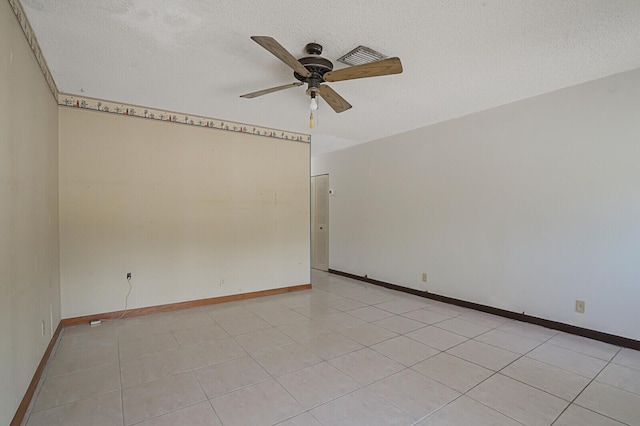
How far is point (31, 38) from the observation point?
2191 millimetres

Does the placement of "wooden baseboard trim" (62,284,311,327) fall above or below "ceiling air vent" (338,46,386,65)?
below

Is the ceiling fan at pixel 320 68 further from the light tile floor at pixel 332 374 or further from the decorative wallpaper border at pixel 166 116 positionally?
the light tile floor at pixel 332 374

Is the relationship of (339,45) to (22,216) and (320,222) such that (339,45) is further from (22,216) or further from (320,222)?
(320,222)

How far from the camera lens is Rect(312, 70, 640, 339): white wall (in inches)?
114

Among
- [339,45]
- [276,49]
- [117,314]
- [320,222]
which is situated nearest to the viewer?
[276,49]

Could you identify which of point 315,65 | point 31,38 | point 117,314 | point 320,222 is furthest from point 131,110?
point 320,222

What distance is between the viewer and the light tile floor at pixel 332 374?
74.6 inches

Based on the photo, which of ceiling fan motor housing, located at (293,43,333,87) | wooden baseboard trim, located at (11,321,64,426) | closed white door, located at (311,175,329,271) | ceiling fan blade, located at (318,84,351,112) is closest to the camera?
wooden baseboard trim, located at (11,321,64,426)

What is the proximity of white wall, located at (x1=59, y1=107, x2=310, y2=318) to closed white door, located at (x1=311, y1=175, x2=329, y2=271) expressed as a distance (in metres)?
1.57

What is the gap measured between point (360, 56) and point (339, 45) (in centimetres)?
23

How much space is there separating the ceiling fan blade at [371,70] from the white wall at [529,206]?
2.28 metres

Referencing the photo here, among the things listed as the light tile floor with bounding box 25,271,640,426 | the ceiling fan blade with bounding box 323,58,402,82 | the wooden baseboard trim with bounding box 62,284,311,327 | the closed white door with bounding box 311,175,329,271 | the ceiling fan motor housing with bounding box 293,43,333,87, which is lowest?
the light tile floor with bounding box 25,271,640,426

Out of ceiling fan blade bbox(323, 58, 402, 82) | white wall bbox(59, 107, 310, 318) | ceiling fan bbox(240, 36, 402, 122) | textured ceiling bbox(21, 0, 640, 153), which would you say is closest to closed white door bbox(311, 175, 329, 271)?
white wall bbox(59, 107, 310, 318)

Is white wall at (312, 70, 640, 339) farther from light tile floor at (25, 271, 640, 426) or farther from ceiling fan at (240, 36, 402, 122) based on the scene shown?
ceiling fan at (240, 36, 402, 122)
